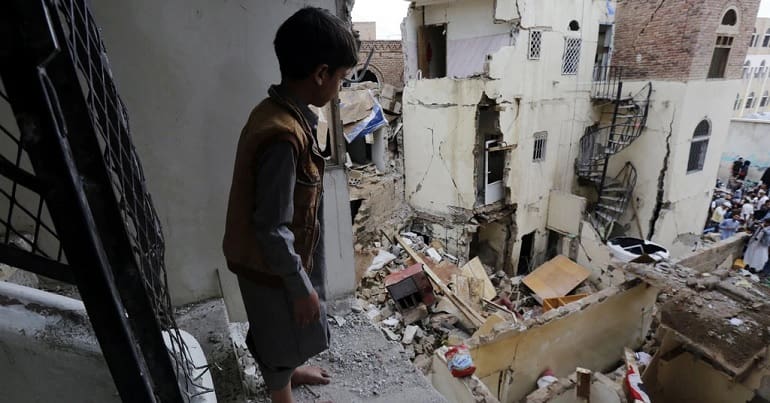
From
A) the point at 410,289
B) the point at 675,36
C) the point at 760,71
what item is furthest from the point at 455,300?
the point at 760,71

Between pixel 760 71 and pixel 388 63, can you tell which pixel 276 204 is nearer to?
pixel 388 63

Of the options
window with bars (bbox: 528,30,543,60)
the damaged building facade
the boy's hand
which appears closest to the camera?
the boy's hand

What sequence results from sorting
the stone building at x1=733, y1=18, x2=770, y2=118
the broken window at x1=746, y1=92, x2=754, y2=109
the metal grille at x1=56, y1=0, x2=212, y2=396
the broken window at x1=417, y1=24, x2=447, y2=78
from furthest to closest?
the broken window at x1=746, y1=92, x2=754, y2=109
the stone building at x1=733, y1=18, x2=770, y2=118
the broken window at x1=417, y1=24, x2=447, y2=78
the metal grille at x1=56, y1=0, x2=212, y2=396

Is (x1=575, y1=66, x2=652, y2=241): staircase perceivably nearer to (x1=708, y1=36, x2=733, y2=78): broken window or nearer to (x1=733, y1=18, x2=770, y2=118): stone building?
(x1=708, y1=36, x2=733, y2=78): broken window

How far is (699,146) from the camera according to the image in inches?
419

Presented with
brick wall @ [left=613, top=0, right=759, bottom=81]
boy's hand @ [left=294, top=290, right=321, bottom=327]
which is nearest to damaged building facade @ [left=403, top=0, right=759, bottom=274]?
brick wall @ [left=613, top=0, right=759, bottom=81]

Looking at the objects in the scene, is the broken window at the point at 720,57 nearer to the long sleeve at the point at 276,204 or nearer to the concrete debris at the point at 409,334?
the concrete debris at the point at 409,334

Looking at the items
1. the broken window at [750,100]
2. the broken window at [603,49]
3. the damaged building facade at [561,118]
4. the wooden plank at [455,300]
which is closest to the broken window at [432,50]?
the damaged building facade at [561,118]

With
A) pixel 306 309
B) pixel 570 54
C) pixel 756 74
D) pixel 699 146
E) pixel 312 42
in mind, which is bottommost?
pixel 699 146

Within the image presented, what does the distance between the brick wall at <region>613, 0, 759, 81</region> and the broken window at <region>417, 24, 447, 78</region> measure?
5.12 meters

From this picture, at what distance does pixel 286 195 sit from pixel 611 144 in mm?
12052

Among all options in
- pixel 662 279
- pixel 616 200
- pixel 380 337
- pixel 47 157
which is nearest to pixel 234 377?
pixel 380 337

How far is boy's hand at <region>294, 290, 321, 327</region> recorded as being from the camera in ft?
4.18

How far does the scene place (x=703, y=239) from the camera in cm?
1169
